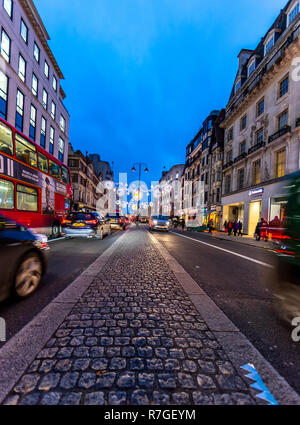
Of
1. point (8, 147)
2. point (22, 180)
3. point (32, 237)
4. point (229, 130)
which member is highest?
point (229, 130)

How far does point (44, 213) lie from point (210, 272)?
30.9 ft

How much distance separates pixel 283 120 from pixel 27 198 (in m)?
22.7

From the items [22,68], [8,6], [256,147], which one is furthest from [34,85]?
[256,147]

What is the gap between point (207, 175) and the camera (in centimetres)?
3766

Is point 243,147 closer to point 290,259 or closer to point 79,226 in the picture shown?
point 79,226

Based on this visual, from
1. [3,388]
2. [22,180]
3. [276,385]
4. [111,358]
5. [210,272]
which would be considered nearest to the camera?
[3,388]

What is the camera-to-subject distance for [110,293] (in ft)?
11.4

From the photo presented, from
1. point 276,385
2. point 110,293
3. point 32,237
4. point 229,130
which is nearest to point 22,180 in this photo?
point 32,237

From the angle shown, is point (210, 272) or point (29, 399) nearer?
point (29, 399)

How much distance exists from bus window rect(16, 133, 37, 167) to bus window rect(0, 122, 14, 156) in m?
0.42

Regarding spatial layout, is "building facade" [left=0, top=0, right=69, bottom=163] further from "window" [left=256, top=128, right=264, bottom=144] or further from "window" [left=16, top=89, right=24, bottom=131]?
"window" [left=256, top=128, right=264, bottom=144]

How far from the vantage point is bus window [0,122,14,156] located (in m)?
7.42

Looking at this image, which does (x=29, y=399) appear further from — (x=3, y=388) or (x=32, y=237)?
(x=32, y=237)

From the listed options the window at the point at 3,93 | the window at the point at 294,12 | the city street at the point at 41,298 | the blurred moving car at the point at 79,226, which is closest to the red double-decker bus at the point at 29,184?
the blurred moving car at the point at 79,226
